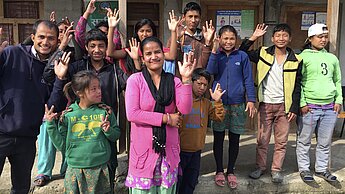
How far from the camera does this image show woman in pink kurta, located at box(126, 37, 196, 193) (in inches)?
104

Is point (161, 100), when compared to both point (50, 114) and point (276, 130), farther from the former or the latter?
point (276, 130)

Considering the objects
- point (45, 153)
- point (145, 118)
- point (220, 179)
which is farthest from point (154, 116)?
point (45, 153)

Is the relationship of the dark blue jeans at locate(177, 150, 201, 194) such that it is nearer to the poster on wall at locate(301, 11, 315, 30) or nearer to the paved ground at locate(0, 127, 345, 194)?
the paved ground at locate(0, 127, 345, 194)

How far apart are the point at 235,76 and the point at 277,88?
1.69ft

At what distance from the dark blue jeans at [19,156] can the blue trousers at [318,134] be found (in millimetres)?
2758

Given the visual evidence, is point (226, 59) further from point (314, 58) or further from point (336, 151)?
point (336, 151)

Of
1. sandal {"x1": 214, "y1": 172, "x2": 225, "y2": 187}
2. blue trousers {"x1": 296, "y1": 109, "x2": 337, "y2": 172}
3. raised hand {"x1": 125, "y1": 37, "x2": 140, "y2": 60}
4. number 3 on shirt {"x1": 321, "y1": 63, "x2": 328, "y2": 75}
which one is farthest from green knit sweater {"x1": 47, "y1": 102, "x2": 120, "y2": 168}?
number 3 on shirt {"x1": 321, "y1": 63, "x2": 328, "y2": 75}

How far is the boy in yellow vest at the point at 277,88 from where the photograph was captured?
3744 millimetres

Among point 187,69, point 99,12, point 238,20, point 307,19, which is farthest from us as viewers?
point 307,19

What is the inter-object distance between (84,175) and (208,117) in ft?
4.26

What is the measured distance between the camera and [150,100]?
2.68 m

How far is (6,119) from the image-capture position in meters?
2.79

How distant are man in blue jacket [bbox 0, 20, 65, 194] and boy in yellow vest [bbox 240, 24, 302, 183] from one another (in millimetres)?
2093

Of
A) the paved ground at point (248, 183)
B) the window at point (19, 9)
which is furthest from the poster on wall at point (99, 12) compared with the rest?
the paved ground at point (248, 183)
